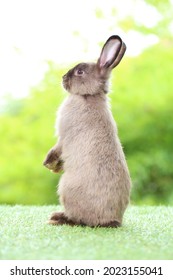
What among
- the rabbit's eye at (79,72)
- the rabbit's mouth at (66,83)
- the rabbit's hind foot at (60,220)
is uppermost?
the rabbit's eye at (79,72)

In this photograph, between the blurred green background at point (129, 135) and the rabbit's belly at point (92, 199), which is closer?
the rabbit's belly at point (92, 199)

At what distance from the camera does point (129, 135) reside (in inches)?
293

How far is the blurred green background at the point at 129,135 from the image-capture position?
7.31 meters

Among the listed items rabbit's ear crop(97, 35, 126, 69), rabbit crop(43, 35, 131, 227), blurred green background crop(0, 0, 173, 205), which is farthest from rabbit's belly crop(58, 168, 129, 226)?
blurred green background crop(0, 0, 173, 205)

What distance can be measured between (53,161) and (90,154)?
0.94 ft

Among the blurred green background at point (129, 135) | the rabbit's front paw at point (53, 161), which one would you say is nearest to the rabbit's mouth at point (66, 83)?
the rabbit's front paw at point (53, 161)

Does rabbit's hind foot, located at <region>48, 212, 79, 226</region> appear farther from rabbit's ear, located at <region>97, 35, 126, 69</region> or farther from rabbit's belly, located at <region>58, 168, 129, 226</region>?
rabbit's ear, located at <region>97, 35, 126, 69</region>

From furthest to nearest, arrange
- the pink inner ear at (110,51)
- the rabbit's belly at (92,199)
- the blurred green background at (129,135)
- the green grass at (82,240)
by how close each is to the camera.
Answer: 1. the blurred green background at (129,135)
2. the pink inner ear at (110,51)
3. the rabbit's belly at (92,199)
4. the green grass at (82,240)

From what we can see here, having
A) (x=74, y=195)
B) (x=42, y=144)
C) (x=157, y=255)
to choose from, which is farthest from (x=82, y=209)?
(x=42, y=144)

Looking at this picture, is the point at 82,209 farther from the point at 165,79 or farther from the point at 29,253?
the point at 165,79

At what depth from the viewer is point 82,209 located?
3.38 meters

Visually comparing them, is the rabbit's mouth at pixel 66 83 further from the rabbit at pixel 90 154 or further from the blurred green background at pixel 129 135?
the blurred green background at pixel 129 135

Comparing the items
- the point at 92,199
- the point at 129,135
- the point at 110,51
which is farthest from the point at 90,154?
the point at 129,135

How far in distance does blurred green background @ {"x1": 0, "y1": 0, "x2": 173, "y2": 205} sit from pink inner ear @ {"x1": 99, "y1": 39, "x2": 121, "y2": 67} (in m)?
3.61
